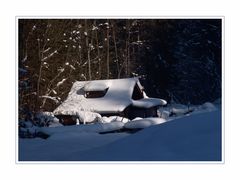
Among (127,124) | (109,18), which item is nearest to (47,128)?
(127,124)

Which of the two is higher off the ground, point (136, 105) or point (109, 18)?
point (109, 18)

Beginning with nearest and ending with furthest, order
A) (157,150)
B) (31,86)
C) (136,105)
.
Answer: (157,150) → (31,86) → (136,105)

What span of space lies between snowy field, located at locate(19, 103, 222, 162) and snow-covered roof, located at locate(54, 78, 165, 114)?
304mm

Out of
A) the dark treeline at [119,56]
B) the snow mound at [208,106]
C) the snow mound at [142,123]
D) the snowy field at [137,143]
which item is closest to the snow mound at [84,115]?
the snowy field at [137,143]

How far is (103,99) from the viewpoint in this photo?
257 inches

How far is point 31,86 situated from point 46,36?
0.82m

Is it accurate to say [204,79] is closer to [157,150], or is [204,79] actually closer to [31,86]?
[157,150]

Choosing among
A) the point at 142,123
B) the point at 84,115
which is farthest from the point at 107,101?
the point at 142,123

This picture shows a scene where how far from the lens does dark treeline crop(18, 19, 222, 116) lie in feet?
19.6

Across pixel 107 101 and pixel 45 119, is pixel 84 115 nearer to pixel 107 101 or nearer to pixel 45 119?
pixel 107 101

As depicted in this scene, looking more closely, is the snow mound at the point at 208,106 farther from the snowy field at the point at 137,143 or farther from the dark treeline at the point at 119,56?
the snowy field at the point at 137,143

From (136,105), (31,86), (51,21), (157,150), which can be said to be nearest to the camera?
(157,150)

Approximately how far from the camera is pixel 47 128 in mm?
6469

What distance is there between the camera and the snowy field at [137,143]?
5102mm
